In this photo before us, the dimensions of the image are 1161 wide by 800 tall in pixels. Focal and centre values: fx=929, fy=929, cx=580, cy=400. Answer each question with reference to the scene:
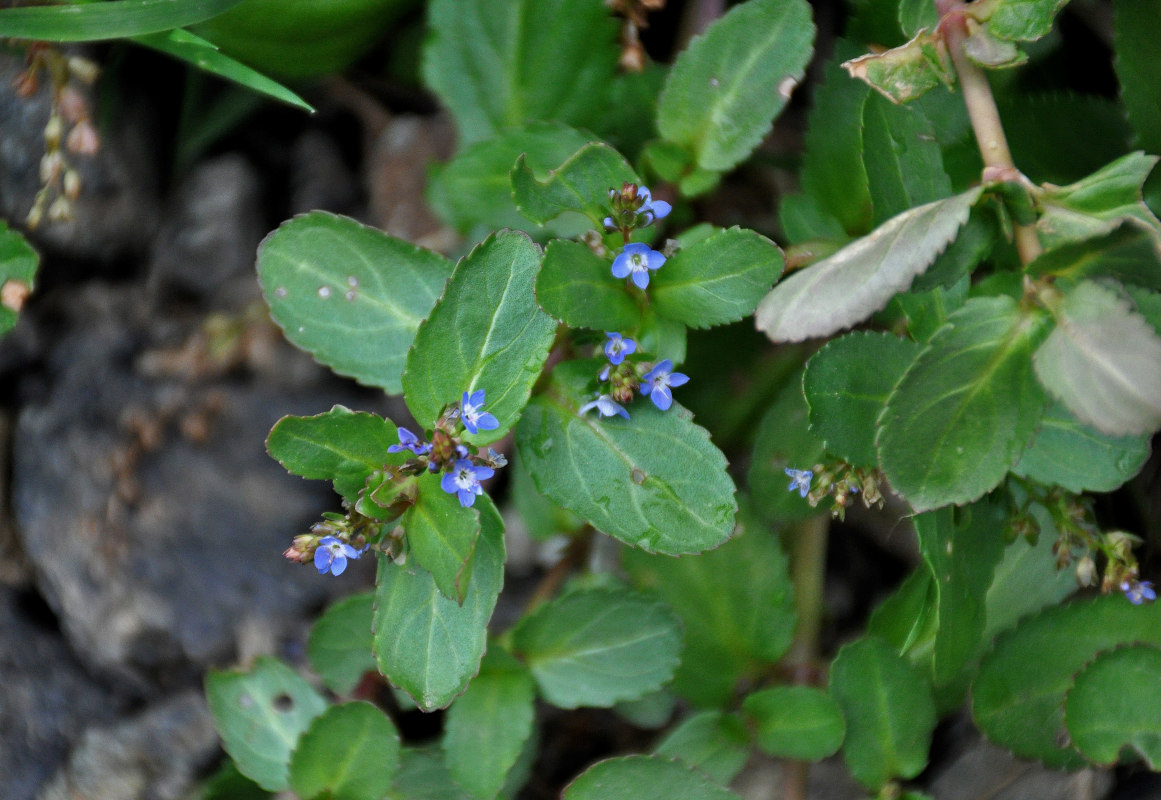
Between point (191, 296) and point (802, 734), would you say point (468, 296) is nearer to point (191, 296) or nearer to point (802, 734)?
point (802, 734)

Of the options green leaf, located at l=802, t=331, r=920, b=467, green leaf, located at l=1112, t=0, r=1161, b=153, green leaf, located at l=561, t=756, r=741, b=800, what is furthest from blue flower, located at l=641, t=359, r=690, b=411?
green leaf, located at l=1112, t=0, r=1161, b=153

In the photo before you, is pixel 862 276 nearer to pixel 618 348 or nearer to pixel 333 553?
pixel 618 348

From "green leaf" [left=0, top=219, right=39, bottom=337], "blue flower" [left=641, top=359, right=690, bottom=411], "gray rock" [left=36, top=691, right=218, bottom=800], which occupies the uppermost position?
"blue flower" [left=641, top=359, right=690, bottom=411]

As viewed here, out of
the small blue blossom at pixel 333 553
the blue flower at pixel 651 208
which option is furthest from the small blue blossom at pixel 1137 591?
the small blue blossom at pixel 333 553

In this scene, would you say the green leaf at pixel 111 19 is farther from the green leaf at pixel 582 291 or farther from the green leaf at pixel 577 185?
the green leaf at pixel 582 291

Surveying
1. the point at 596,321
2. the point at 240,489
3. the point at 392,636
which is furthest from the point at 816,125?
the point at 240,489

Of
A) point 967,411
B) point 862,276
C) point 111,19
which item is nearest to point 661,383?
point 862,276

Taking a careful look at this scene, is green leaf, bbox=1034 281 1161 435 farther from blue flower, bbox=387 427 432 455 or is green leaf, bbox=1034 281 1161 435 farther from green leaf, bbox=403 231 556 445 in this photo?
blue flower, bbox=387 427 432 455
